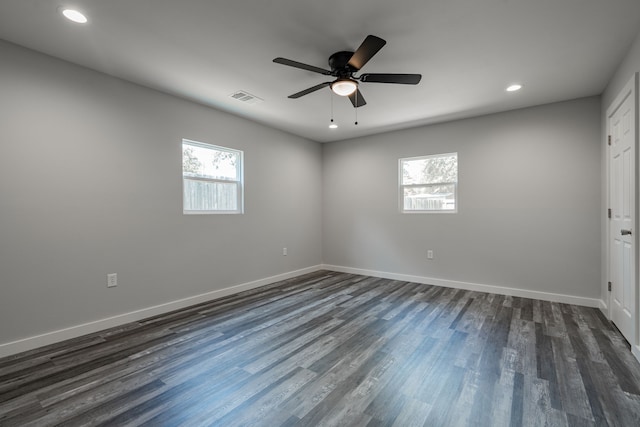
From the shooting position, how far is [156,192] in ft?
11.2

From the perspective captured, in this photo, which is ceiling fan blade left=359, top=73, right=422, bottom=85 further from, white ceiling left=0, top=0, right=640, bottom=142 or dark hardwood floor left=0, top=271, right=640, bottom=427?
dark hardwood floor left=0, top=271, right=640, bottom=427

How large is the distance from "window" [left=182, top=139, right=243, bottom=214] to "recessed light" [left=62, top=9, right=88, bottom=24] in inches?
62.9

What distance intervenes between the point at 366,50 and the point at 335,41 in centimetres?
42

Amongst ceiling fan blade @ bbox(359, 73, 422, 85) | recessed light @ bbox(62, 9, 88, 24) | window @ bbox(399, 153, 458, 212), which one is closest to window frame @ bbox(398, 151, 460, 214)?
window @ bbox(399, 153, 458, 212)

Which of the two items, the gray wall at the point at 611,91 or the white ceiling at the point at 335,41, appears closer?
the white ceiling at the point at 335,41

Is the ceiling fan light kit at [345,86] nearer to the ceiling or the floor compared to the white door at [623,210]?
nearer to the ceiling

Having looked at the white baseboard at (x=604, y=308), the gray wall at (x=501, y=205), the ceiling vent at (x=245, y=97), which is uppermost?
the ceiling vent at (x=245, y=97)

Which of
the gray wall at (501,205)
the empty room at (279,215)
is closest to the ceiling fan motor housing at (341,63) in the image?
the empty room at (279,215)

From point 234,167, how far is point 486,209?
3744 millimetres

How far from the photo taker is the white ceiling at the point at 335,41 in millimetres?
2062

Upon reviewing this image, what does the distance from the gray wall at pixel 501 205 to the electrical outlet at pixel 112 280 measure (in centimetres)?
375

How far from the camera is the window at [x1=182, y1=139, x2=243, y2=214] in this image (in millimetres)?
3789

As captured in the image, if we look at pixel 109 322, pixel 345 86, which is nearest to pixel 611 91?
pixel 345 86

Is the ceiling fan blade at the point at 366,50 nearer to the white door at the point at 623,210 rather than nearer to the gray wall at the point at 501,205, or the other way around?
the white door at the point at 623,210
